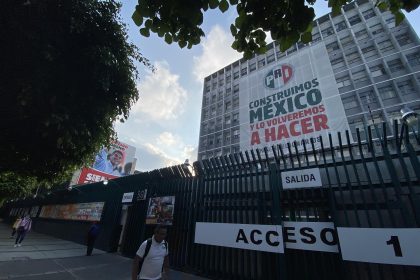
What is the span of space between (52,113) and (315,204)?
667 centimetres

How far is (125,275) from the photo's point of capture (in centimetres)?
741

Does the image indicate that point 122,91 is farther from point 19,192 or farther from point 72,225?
point 19,192

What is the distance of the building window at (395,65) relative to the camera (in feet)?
89.5

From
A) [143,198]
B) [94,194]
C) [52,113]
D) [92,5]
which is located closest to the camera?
[52,113]

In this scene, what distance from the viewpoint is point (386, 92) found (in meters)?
27.1

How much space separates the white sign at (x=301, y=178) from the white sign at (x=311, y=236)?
3.11ft

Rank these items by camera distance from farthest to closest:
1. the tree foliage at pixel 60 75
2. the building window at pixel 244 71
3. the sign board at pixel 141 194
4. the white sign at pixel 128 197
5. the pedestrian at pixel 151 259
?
the building window at pixel 244 71 → the white sign at pixel 128 197 → the sign board at pixel 141 194 → the tree foliage at pixel 60 75 → the pedestrian at pixel 151 259

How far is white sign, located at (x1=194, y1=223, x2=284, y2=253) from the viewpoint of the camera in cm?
598

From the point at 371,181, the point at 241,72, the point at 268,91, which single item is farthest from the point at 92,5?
the point at 241,72

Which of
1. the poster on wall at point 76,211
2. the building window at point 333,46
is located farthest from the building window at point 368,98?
the poster on wall at point 76,211

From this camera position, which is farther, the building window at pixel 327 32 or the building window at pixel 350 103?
the building window at pixel 327 32

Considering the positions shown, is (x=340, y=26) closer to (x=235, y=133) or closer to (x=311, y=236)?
(x=235, y=133)

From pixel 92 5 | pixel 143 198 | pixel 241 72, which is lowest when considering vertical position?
pixel 143 198

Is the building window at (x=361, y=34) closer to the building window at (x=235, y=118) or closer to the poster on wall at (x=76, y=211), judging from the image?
the building window at (x=235, y=118)
